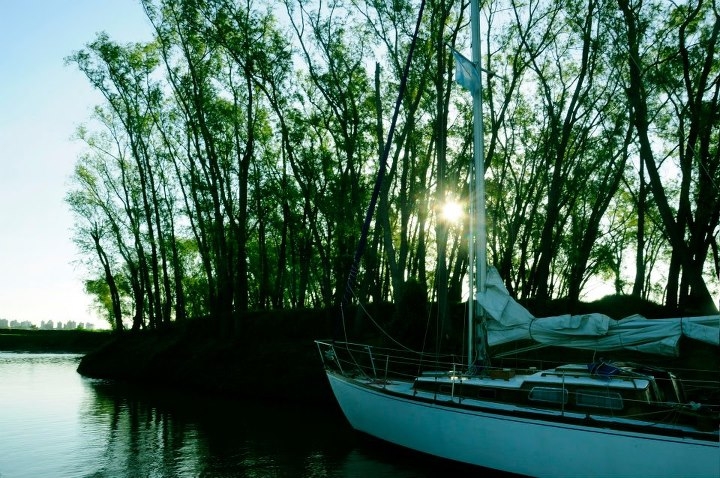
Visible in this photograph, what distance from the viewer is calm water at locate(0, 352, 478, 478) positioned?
14.4 metres

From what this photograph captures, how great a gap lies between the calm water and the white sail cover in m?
3.69

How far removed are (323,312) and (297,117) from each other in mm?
10752

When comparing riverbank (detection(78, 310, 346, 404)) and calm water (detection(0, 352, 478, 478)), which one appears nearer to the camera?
calm water (detection(0, 352, 478, 478))

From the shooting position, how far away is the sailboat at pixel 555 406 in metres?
11.2

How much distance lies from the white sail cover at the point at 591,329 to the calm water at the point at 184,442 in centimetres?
369

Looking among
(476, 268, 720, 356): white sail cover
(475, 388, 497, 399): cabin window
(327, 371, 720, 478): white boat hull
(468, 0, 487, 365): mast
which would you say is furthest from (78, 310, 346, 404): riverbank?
(476, 268, 720, 356): white sail cover

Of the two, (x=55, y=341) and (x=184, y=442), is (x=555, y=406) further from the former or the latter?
(x=55, y=341)

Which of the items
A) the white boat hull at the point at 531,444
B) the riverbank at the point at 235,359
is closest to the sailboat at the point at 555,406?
the white boat hull at the point at 531,444

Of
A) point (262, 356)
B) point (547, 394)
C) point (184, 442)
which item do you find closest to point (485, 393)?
point (547, 394)

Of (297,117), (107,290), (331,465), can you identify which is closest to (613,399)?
(331,465)

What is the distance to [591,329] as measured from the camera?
1273 centimetres

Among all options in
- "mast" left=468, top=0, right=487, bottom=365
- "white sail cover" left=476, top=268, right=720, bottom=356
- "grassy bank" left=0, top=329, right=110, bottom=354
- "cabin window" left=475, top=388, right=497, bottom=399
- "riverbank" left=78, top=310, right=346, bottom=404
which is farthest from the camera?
"grassy bank" left=0, top=329, right=110, bottom=354

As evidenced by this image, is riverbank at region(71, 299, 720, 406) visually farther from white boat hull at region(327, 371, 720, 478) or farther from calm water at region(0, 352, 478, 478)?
white boat hull at region(327, 371, 720, 478)

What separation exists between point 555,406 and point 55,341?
6959 centimetres
